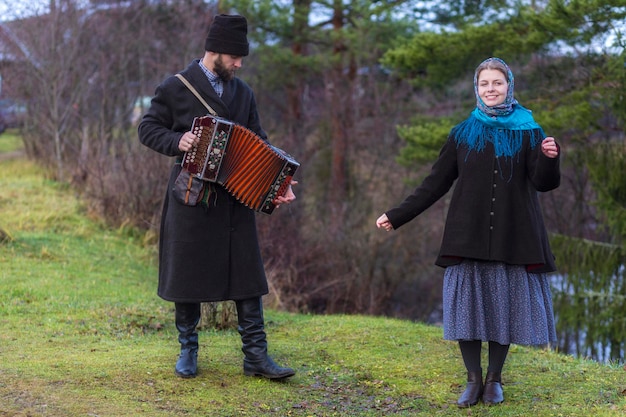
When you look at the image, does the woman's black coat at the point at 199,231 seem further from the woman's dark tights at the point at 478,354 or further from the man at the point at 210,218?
the woman's dark tights at the point at 478,354

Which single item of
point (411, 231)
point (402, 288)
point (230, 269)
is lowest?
point (402, 288)

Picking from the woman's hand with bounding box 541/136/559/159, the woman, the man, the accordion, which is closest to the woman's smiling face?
the woman

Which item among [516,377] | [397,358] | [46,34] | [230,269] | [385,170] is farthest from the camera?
[385,170]

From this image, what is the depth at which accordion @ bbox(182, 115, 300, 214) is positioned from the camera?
17.2 ft

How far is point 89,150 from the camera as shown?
658 inches

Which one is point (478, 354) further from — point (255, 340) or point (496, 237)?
point (255, 340)

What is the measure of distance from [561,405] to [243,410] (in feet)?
6.25

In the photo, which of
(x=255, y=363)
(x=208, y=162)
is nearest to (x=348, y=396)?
(x=255, y=363)

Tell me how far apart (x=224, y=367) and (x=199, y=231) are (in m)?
1.06

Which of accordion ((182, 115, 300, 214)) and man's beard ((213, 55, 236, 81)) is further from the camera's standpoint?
man's beard ((213, 55, 236, 81))

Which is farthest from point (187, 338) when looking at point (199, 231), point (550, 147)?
point (550, 147)

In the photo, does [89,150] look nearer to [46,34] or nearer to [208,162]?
[46,34]

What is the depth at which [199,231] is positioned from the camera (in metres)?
5.50

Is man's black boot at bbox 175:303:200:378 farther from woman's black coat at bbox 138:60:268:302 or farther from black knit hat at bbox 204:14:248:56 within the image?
black knit hat at bbox 204:14:248:56
